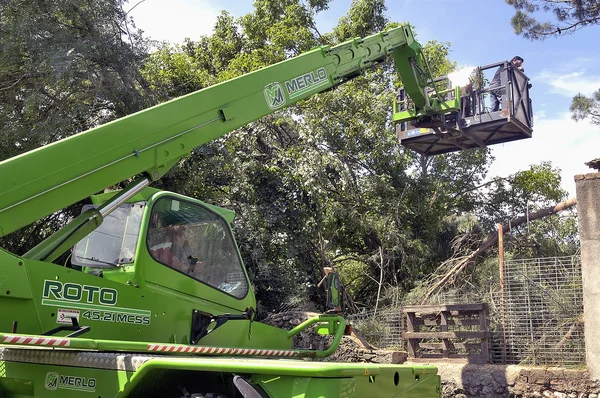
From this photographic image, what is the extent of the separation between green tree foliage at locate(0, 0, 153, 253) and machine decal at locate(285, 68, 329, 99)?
5.76 meters

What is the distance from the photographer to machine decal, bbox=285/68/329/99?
610cm

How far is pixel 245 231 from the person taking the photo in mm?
12539

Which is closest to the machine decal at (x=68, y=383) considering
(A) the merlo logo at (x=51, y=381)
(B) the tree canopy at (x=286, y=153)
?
(A) the merlo logo at (x=51, y=381)

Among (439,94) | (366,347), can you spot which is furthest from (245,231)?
(439,94)

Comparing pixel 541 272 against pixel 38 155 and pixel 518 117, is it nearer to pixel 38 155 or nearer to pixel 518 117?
pixel 518 117

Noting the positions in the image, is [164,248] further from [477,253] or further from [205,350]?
[477,253]

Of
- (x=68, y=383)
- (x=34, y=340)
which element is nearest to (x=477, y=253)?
(x=68, y=383)

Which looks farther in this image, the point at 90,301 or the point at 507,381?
the point at 507,381

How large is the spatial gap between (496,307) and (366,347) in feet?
7.19

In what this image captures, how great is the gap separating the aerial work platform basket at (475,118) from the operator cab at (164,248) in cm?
491

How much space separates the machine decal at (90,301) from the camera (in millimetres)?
3863

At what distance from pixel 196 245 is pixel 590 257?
5270 mm

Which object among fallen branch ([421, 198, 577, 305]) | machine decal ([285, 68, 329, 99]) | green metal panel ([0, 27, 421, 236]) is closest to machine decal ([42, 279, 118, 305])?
green metal panel ([0, 27, 421, 236])

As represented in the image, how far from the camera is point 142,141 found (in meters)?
4.54
